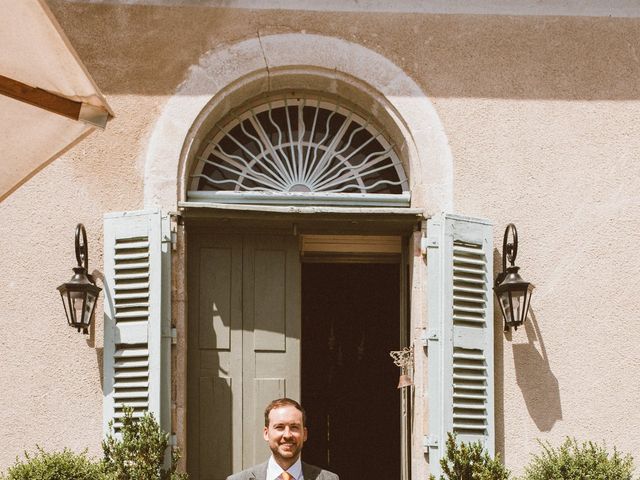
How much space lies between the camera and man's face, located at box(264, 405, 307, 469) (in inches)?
212

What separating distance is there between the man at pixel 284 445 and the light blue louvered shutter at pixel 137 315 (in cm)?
166

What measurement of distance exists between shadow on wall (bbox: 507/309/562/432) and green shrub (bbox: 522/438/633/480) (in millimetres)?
322

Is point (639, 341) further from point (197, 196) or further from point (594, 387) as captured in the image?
point (197, 196)

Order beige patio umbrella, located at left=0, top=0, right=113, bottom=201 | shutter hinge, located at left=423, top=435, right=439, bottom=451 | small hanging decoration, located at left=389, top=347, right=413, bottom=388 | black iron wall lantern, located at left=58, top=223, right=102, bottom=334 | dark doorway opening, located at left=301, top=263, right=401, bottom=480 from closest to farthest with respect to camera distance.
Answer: beige patio umbrella, located at left=0, top=0, right=113, bottom=201
black iron wall lantern, located at left=58, top=223, right=102, bottom=334
shutter hinge, located at left=423, top=435, right=439, bottom=451
small hanging decoration, located at left=389, top=347, right=413, bottom=388
dark doorway opening, located at left=301, top=263, right=401, bottom=480

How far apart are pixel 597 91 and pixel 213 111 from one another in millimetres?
2711

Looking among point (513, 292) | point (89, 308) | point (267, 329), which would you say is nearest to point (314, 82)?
point (267, 329)

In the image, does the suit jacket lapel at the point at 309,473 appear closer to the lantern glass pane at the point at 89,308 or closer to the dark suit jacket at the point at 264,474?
the dark suit jacket at the point at 264,474

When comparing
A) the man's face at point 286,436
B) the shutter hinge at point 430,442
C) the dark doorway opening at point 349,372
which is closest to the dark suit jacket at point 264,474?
the man's face at point 286,436

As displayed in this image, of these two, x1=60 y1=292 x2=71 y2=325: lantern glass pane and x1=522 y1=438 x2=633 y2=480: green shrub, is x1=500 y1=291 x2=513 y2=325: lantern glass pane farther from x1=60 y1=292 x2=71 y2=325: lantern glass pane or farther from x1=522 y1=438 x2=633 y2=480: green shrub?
x1=60 y1=292 x2=71 y2=325: lantern glass pane

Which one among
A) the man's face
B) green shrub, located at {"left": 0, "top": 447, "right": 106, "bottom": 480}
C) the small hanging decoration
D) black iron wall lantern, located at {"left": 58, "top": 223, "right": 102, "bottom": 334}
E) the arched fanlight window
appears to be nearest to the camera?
the man's face

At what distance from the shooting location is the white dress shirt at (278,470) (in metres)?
5.42

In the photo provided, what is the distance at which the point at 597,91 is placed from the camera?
777cm

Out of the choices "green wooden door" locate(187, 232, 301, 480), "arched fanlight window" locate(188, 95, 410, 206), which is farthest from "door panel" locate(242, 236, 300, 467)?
"arched fanlight window" locate(188, 95, 410, 206)

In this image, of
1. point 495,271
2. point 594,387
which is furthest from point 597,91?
point 594,387
